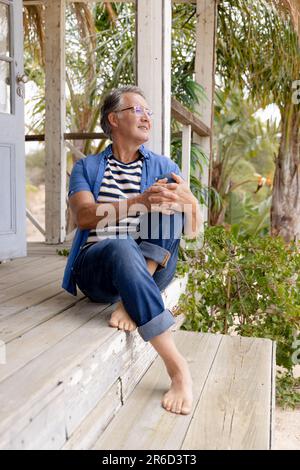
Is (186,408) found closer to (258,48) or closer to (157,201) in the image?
(157,201)

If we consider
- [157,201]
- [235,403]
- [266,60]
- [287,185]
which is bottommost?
[235,403]

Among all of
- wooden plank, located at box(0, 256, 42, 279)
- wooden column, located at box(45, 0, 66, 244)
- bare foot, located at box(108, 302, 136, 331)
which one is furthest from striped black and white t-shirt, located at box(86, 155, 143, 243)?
wooden column, located at box(45, 0, 66, 244)

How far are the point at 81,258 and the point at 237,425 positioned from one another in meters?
0.82

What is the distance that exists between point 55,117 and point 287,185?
3368 mm

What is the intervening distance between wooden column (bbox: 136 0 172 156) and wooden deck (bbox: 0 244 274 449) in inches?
40.5

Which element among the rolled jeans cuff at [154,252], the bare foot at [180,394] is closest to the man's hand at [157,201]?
the rolled jeans cuff at [154,252]

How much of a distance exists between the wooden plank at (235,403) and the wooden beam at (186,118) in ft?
4.94

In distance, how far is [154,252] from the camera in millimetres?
2104

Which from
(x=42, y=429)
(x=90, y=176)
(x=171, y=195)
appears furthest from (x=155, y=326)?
(x=90, y=176)

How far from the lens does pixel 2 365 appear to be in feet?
5.13

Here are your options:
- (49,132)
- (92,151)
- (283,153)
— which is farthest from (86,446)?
(92,151)

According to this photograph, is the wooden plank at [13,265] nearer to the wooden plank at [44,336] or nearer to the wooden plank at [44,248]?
the wooden plank at [44,248]

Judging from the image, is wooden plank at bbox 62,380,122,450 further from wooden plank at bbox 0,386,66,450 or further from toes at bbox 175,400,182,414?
toes at bbox 175,400,182,414

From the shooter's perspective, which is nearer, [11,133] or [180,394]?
[180,394]
